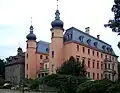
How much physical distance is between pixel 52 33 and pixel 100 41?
17.6 meters

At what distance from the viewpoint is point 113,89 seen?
33469mm

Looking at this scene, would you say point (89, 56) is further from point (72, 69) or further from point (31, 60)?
point (72, 69)

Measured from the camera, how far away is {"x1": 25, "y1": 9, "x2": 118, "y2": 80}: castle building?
2810 inches

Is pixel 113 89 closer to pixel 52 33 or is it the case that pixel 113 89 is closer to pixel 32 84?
pixel 32 84

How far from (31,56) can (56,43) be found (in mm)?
13853

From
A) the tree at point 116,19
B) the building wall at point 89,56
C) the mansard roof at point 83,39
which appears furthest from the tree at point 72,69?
the tree at point 116,19

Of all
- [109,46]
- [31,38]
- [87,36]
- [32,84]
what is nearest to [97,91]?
[32,84]

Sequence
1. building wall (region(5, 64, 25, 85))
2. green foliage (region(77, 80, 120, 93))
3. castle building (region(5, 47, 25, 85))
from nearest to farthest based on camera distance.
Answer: green foliage (region(77, 80, 120, 93)) → building wall (region(5, 64, 25, 85)) → castle building (region(5, 47, 25, 85))

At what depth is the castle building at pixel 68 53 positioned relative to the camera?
71375 millimetres

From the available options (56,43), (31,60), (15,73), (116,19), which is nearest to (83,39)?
(56,43)

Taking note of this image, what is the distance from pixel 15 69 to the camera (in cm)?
9162

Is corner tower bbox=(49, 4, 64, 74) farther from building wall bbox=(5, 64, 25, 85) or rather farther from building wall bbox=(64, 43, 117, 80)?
building wall bbox=(5, 64, 25, 85)

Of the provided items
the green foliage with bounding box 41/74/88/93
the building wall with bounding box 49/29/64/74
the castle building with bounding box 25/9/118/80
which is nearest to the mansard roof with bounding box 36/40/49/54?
the castle building with bounding box 25/9/118/80

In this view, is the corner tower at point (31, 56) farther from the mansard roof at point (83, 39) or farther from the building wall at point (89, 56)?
the building wall at point (89, 56)
